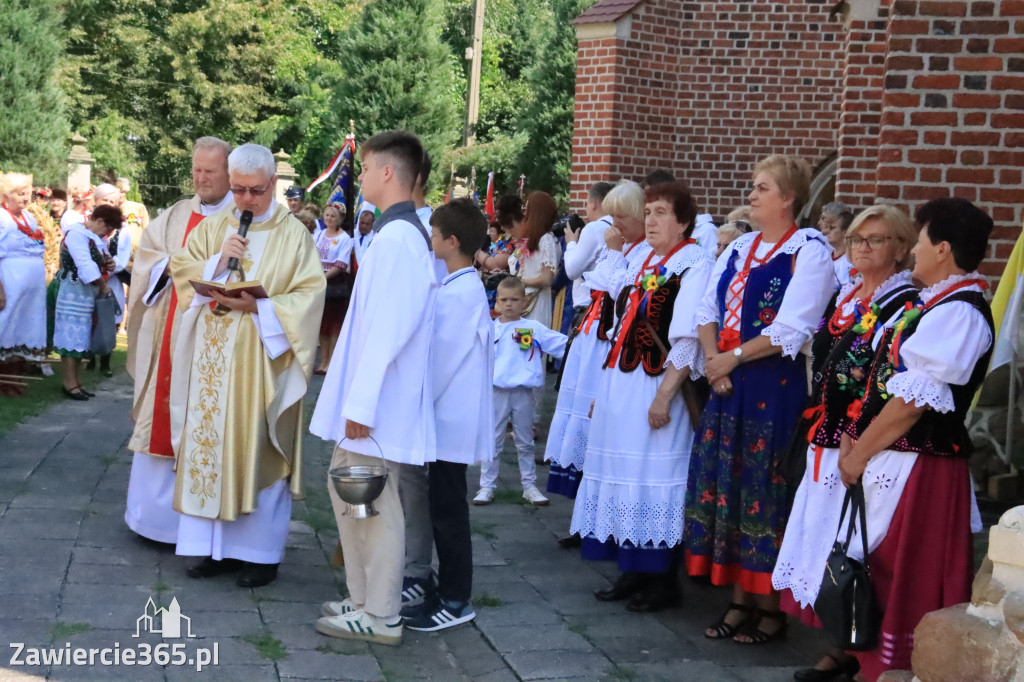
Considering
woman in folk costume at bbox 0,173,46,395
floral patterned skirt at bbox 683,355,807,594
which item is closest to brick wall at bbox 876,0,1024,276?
floral patterned skirt at bbox 683,355,807,594

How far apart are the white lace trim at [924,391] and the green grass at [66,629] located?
10.7 ft

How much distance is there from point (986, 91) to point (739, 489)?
2986 millimetres

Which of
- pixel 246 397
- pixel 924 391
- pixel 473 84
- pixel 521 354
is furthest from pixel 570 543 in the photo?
pixel 473 84

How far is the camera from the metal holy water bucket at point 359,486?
4703mm

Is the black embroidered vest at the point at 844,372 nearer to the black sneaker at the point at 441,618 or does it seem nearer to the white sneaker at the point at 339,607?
the black sneaker at the point at 441,618

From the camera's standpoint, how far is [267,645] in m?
4.93

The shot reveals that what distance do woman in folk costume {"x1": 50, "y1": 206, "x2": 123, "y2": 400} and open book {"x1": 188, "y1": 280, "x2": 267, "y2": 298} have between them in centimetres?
→ 596

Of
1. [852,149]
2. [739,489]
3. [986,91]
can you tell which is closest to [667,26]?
[852,149]

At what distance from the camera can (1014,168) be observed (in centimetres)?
684

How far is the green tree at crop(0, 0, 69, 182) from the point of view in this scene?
2697cm

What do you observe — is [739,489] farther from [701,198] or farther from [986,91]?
[701,198]

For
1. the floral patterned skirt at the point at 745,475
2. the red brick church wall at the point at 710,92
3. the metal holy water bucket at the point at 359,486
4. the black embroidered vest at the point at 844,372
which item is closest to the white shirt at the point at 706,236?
the floral patterned skirt at the point at 745,475

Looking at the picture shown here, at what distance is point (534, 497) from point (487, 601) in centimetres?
217

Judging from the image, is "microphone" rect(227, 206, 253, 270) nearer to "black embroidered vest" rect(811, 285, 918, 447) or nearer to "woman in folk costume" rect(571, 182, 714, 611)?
"woman in folk costume" rect(571, 182, 714, 611)
